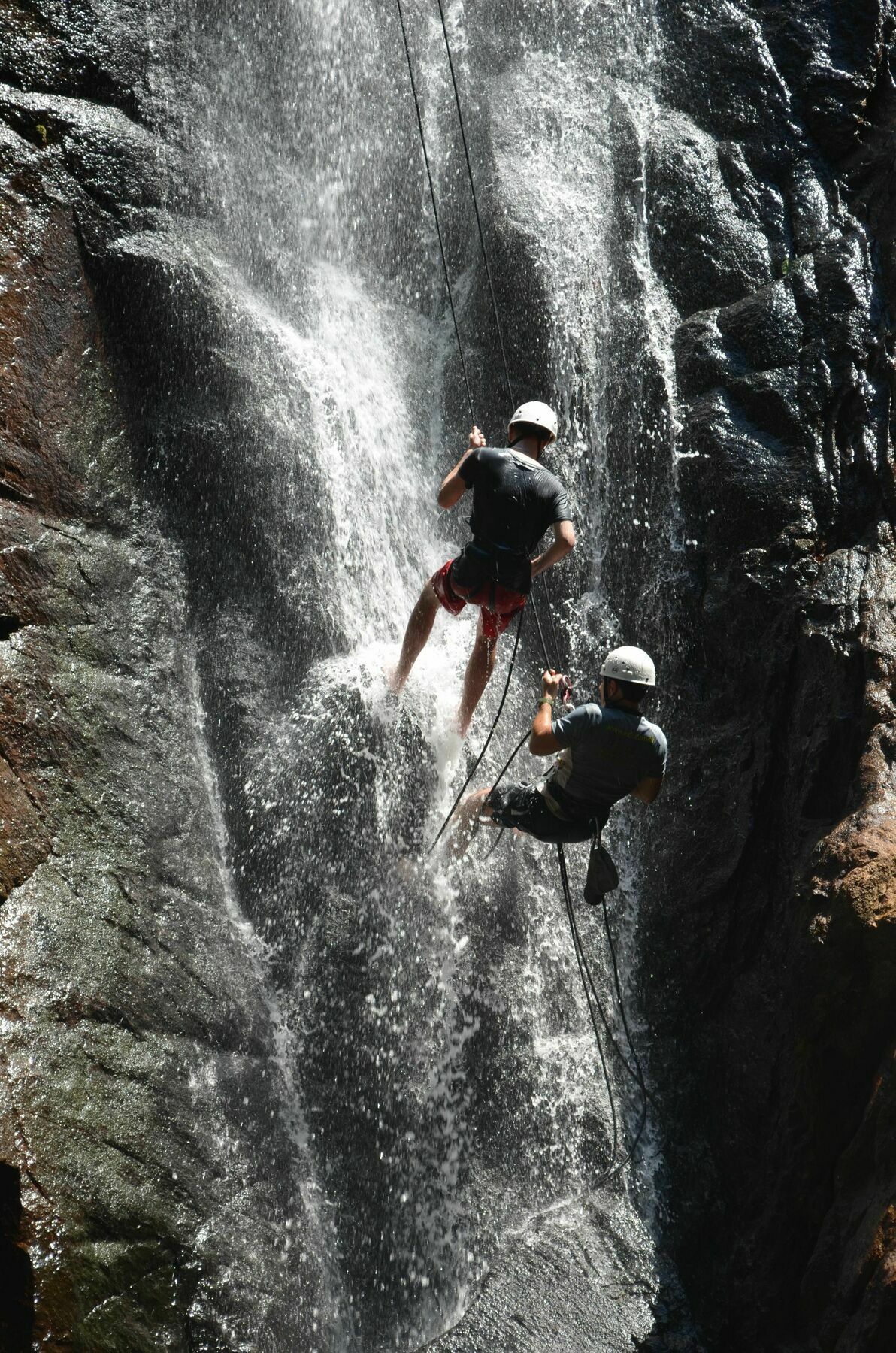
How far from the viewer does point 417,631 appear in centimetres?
608

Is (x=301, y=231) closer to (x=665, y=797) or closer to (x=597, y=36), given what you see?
(x=597, y=36)

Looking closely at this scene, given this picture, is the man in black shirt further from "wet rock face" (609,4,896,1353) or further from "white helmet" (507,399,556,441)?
"wet rock face" (609,4,896,1353)

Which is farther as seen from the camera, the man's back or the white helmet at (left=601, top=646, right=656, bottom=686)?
the man's back

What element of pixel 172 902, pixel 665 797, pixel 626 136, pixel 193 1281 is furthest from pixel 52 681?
pixel 626 136

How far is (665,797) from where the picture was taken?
6.97 meters

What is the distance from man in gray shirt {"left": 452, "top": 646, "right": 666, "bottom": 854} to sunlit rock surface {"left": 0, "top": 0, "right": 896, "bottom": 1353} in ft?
3.51

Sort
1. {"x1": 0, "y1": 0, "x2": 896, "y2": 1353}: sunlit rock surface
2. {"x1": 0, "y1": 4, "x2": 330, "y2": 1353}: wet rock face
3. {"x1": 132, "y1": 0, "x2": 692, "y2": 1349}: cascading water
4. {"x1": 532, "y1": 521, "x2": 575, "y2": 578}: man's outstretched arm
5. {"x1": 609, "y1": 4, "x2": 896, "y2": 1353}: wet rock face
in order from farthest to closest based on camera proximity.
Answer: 1. {"x1": 132, "y1": 0, "x2": 692, "y2": 1349}: cascading water
2. {"x1": 532, "y1": 521, "x2": 575, "y2": 578}: man's outstretched arm
3. {"x1": 609, "y1": 4, "x2": 896, "y2": 1353}: wet rock face
4. {"x1": 0, "y1": 0, "x2": 896, "y2": 1353}: sunlit rock surface
5. {"x1": 0, "y1": 4, "x2": 330, "y2": 1353}: wet rock face

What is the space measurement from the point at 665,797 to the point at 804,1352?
3.12m

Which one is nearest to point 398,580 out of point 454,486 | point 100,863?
point 454,486

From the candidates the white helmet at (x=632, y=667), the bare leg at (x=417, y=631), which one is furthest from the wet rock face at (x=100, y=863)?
the white helmet at (x=632, y=667)

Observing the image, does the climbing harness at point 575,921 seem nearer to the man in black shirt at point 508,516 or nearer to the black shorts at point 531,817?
the black shorts at point 531,817

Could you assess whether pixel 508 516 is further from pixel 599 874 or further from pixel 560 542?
pixel 599 874

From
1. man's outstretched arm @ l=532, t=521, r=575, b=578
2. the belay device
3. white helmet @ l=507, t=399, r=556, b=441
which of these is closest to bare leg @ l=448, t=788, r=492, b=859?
the belay device

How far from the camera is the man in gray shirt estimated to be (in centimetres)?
507
